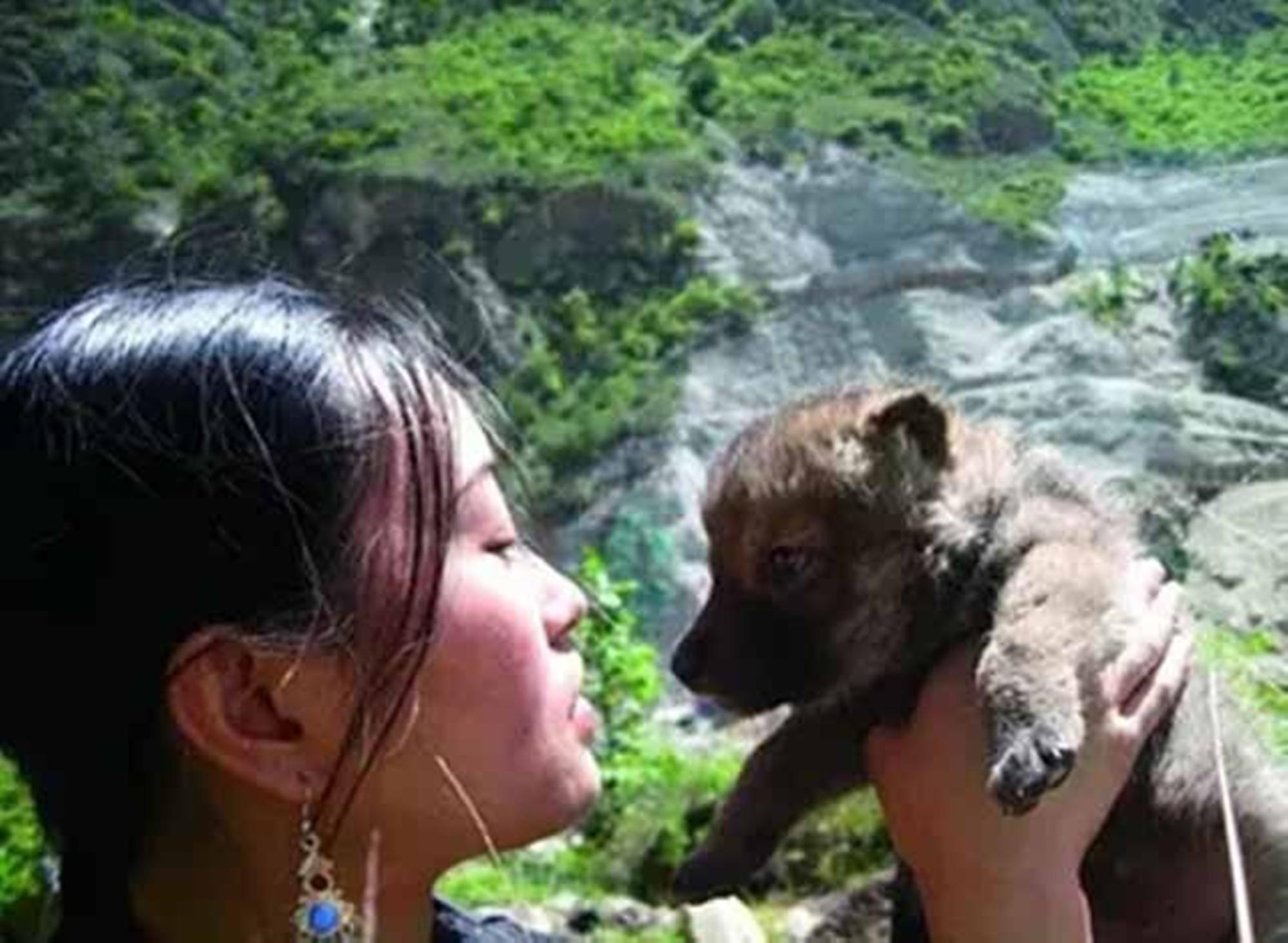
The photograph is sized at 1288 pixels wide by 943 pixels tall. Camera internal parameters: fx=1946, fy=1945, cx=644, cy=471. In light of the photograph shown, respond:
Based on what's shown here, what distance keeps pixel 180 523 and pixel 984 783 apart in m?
1.01

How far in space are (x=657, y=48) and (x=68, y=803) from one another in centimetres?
574

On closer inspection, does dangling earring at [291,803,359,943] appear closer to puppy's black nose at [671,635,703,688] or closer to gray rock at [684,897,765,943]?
puppy's black nose at [671,635,703,688]

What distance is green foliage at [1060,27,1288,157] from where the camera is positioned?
588 cm

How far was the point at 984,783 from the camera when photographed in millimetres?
2098

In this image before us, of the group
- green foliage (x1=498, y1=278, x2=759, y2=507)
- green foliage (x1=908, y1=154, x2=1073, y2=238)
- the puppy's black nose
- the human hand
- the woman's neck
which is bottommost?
green foliage (x1=498, y1=278, x2=759, y2=507)

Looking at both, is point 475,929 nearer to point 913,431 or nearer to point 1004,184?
point 913,431

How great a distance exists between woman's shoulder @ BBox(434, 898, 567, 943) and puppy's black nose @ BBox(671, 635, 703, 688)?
0.57m

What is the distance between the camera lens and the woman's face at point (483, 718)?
1541mm

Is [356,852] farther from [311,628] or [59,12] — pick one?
[59,12]

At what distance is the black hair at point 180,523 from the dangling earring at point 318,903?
0.02m

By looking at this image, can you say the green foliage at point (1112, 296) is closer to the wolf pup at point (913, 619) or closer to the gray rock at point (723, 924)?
the gray rock at point (723, 924)

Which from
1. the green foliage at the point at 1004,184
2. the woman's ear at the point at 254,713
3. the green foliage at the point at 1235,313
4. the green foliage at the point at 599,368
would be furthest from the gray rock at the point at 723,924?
the green foliage at the point at 1004,184

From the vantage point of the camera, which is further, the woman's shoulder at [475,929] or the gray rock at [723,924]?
the gray rock at [723,924]

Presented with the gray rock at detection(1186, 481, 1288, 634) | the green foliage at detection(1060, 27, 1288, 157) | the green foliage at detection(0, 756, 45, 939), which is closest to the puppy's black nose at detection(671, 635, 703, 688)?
the green foliage at detection(0, 756, 45, 939)
